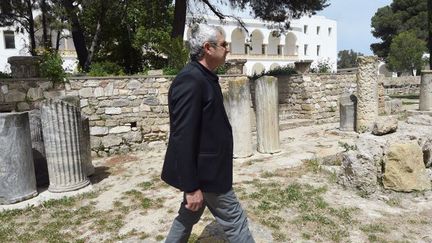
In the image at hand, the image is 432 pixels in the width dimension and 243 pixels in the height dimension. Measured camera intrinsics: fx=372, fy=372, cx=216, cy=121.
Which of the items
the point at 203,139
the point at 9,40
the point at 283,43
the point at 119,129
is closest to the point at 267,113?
the point at 119,129

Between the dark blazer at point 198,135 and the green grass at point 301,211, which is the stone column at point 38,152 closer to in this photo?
the green grass at point 301,211

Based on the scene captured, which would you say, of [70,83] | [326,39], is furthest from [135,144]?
[326,39]

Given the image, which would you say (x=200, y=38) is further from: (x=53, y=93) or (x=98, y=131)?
(x=98, y=131)

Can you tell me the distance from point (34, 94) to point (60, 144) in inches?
107

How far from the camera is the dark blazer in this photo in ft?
7.60

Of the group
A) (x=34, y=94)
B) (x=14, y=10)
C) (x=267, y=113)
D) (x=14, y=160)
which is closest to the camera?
(x=14, y=160)

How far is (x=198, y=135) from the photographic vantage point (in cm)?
238

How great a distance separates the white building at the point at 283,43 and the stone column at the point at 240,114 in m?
30.5

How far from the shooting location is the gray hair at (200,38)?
8.15ft

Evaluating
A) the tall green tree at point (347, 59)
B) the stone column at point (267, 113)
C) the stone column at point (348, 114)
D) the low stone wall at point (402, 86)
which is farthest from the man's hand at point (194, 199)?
the tall green tree at point (347, 59)

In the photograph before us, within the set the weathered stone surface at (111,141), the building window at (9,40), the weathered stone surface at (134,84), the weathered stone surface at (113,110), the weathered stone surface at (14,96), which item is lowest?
the weathered stone surface at (111,141)

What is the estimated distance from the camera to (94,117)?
8070 mm

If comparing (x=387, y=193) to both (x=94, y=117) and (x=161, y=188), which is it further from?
(x=94, y=117)

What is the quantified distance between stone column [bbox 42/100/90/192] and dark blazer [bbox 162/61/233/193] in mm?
3329
